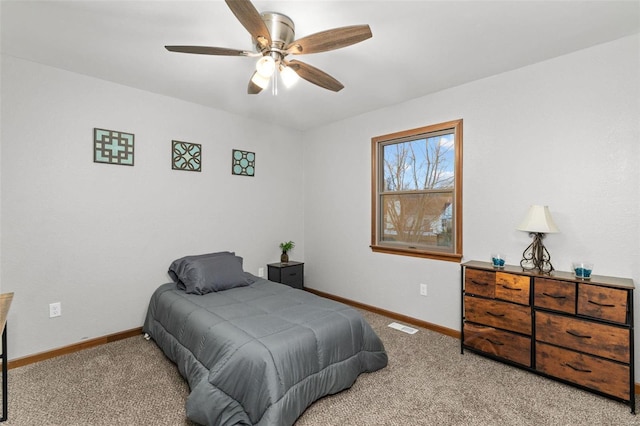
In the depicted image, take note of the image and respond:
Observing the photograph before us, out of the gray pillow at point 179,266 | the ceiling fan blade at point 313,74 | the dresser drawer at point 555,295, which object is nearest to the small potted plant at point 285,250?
the gray pillow at point 179,266

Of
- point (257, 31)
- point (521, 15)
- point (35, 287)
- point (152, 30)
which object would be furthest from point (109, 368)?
point (521, 15)

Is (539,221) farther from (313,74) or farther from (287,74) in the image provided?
(287,74)

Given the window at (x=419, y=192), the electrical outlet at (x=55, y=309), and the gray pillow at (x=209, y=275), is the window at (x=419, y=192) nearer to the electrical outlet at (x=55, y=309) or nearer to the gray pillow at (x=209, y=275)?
the gray pillow at (x=209, y=275)

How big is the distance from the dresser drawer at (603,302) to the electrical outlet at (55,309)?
13.8 ft

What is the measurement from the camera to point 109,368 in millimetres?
2518

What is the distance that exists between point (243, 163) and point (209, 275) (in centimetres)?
161

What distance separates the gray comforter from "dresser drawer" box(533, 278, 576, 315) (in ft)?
4.24

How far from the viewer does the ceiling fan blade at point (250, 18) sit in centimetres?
145

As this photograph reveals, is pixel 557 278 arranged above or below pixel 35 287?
above

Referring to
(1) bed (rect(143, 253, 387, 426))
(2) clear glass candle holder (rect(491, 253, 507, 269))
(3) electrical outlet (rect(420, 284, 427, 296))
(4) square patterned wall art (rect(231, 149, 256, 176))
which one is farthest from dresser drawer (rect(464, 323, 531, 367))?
(4) square patterned wall art (rect(231, 149, 256, 176))

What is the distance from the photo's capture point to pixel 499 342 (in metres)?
2.56

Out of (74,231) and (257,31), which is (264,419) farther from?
(74,231)

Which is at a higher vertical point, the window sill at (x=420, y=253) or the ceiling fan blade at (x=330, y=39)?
the ceiling fan blade at (x=330, y=39)

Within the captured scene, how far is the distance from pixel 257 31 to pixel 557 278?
2643mm
